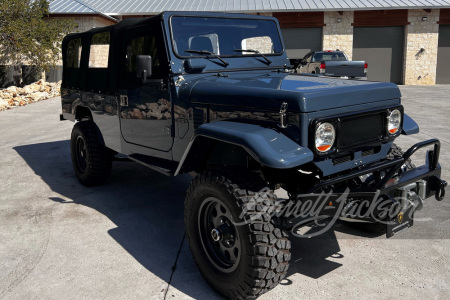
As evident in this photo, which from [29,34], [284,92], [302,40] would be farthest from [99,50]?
[302,40]

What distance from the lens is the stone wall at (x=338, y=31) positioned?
70.0 feet

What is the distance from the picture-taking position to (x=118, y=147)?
4621 mm

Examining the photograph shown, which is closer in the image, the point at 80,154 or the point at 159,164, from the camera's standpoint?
the point at 159,164

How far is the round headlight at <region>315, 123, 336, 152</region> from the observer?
2754 millimetres

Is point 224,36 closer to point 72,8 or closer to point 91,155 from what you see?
point 91,155

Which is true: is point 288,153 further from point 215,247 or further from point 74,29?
point 74,29

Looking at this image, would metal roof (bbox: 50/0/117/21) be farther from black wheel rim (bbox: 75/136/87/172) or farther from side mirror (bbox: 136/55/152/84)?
side mirror (bbox: 136/55/152/84)

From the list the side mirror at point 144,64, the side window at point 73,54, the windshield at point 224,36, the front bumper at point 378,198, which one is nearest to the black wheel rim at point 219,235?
the front bumper at point 378,198

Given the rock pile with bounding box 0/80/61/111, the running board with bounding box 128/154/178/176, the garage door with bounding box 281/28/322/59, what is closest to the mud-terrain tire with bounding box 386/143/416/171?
the running board with bounding box 128/154/178/176

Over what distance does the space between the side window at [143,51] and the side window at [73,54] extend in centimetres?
156

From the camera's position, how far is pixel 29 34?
16531 millimetres

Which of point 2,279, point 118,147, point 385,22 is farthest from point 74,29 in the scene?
point 2,279

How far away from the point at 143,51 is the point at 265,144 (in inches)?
75.5

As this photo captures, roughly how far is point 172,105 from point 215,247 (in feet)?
4.04
